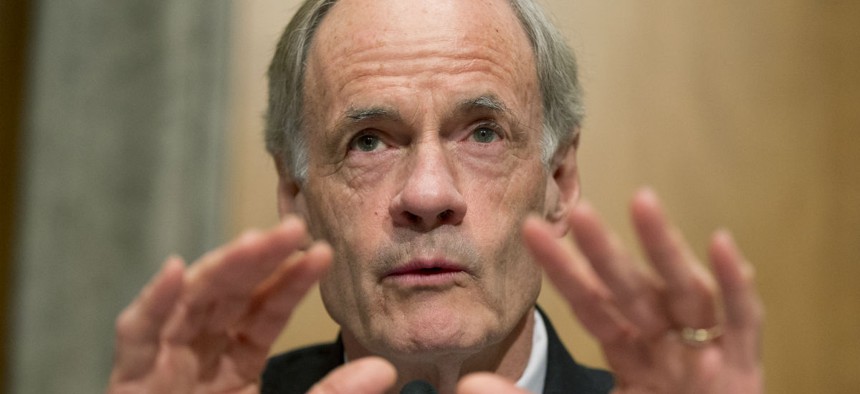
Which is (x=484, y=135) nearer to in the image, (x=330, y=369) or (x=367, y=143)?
(x=367, y=143)

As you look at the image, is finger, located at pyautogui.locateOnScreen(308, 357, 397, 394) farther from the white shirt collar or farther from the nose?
the white shirt collar

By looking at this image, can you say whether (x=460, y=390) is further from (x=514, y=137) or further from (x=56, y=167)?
(x=56, y=167)

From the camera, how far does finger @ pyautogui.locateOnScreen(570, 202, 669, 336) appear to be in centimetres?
112

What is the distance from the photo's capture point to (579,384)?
1808 millimetres

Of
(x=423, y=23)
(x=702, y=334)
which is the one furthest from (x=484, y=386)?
(x=423, y=23)

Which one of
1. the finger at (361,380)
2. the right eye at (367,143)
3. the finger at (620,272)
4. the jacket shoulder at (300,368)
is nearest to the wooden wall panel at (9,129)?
the jacket shoulder at (300,368)

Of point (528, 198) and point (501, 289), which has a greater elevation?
point (528, 198)

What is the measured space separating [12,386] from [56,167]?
56 centimetres

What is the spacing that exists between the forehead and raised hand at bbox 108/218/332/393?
47cm

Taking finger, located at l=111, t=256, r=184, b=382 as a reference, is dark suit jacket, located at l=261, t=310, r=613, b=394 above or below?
below

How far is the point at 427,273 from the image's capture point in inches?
62.6

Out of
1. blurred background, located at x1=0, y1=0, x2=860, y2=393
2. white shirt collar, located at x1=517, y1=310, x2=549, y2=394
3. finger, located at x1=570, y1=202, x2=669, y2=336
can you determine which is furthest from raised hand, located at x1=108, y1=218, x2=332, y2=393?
blurred background, located at x1=0, y1=0, x2=860, y2=393

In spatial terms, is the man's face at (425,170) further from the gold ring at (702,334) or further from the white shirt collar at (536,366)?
the gold ring at (702,334)

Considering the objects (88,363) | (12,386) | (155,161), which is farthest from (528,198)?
(12,386)
